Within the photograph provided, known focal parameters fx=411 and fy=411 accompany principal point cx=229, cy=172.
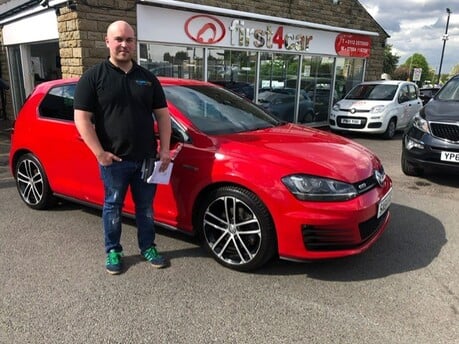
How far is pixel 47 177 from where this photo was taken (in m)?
4.46

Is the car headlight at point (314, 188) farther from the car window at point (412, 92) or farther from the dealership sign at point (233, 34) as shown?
the car window at point (412, 92)

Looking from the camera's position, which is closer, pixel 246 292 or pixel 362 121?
pixel 246 292

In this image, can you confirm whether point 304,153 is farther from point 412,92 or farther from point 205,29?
point 412,92

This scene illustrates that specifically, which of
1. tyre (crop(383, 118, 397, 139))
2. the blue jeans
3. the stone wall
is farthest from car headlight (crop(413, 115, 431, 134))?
the stone wall

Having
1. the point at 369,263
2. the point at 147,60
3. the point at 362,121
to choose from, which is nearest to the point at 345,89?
the point at 362,121

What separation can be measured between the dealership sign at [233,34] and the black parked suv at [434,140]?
508 cm

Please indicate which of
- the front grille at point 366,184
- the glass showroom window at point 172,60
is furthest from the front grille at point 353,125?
the front grille at point 366,184

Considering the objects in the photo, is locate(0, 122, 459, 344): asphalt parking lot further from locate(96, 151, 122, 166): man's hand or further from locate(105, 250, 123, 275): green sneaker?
locate(96, 151, 122, 166): man's hand

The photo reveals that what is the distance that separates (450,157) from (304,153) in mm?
3484

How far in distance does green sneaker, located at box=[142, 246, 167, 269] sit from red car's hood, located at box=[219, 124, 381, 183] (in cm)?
103

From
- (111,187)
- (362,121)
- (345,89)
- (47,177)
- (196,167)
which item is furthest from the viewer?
(345,89)

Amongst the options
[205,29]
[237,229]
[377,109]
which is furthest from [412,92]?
[237,229]

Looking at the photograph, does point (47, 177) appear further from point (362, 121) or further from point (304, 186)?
point (362, 121)

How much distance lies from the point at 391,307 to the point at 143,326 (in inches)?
67.0
